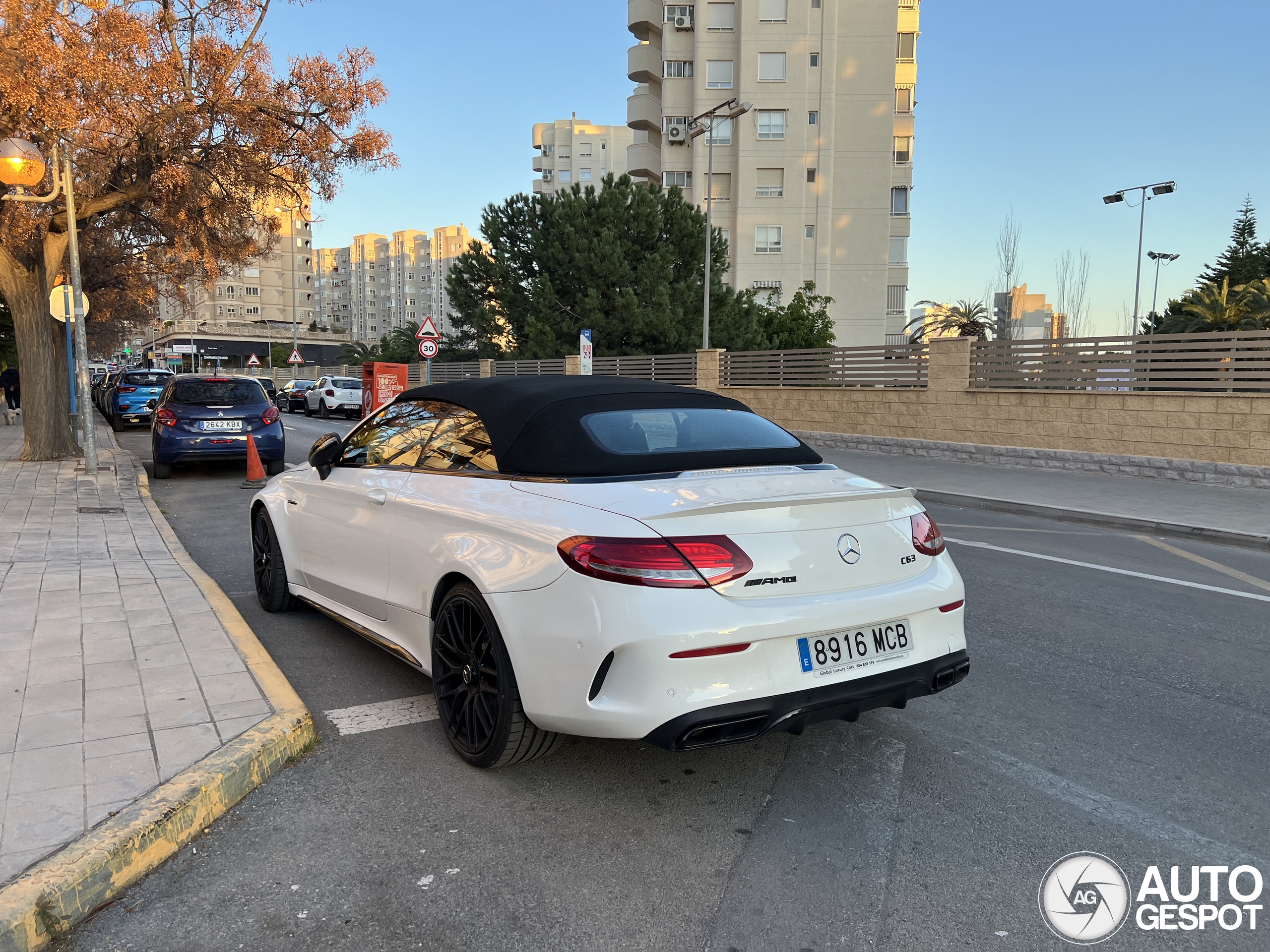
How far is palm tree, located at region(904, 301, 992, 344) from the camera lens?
2068 inches

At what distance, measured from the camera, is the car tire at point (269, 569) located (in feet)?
18.4

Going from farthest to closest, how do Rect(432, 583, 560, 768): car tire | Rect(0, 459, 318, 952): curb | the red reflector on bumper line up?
1. Rect(432, 583, 560, 768): car tire
2. the red reflector on bumper
3. Rect(0, 459, 318, 952): curb

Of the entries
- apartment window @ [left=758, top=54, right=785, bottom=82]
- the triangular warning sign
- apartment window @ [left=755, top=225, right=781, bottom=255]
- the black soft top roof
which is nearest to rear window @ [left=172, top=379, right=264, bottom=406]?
the triangular warning sign

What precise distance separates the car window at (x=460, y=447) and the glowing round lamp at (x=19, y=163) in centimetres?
917

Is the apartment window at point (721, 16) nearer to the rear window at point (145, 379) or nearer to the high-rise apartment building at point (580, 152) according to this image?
the rear window at point (145, 379)

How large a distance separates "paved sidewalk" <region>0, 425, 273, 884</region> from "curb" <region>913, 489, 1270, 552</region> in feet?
30.4

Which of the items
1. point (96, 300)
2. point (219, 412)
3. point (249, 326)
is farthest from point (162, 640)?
point (249, 326)

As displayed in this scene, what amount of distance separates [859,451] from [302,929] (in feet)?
56.2

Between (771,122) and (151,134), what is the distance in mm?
38563

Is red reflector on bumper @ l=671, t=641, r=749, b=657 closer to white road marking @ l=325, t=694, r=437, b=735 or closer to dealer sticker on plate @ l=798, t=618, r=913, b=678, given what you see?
dealer sticker on plate @ l=798, t=618, r=913, b=678

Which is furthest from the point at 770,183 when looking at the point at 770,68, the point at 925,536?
the point at 925,536

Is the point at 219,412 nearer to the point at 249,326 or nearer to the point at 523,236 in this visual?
the point at 523,236

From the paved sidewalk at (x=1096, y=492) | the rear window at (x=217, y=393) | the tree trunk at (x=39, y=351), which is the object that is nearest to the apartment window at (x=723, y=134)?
the paved sidewalk at (x=1096, y=492)

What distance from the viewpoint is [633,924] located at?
2.51m
